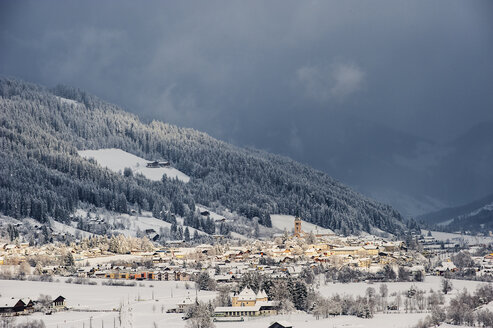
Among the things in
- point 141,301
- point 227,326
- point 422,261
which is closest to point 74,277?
point 141,301

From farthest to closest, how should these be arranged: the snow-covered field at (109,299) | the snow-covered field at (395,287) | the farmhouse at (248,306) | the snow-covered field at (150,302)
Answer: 1. the snow-covered field at (395,287)
2. the farmhouse at (248,306)
3. the snow-covered field at (109,299)
4. the snow-covered field at (150,302)

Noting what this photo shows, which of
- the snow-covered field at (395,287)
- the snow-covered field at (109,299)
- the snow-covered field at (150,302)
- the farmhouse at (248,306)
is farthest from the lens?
the snow-covered field at (395,287)

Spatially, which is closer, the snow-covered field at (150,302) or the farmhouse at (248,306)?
the snow-covered field at (150,302)

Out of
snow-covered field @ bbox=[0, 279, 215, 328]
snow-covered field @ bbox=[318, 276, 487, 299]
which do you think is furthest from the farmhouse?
snow-covered field @ bbox=[318, 276, 487, 299]

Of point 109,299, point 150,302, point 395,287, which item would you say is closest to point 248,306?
point 150,302

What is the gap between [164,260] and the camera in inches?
6639

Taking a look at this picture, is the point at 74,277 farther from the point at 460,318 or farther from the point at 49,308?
the point at 460,318

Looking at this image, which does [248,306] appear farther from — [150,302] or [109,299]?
[109,299]

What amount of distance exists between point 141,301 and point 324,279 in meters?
34.6

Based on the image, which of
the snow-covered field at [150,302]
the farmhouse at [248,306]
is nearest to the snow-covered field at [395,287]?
the snow-covered field at [150,302]

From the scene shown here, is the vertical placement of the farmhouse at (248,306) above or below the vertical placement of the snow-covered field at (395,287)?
below

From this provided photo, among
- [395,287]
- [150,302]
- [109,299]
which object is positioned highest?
[395,287]

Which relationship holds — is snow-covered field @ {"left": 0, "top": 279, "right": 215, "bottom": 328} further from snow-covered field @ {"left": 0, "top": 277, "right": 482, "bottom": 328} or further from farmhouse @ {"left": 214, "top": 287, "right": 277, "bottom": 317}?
farmhouse @ {"left": 214, "top": 287, "right": 277, "bottom": 317}

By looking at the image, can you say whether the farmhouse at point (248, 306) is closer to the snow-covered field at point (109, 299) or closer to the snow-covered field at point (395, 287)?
the snow-covered field at point (109, 299)
